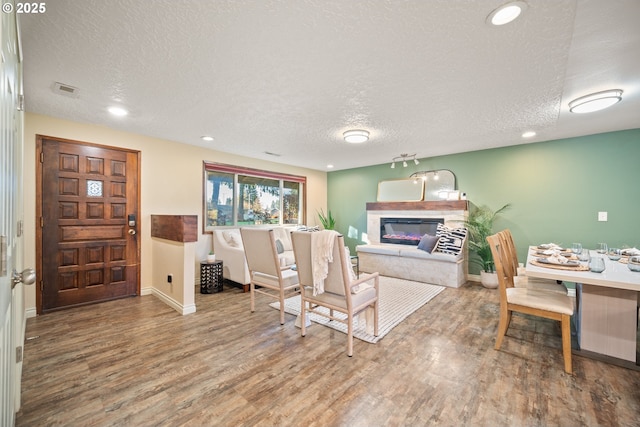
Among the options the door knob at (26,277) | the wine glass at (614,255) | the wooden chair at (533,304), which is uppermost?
the door knob at (26,277)

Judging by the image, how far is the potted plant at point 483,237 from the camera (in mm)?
4238

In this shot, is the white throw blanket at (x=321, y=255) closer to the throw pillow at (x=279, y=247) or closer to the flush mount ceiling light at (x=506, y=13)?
the flush mount ceiling light at (x=506, y=13)

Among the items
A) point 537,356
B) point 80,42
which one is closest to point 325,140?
point 80,42

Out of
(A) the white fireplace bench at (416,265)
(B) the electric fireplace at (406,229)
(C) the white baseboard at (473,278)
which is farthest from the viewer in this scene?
(B) the electric fireplace at (406,229)

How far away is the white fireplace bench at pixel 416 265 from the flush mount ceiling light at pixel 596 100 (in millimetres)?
2438

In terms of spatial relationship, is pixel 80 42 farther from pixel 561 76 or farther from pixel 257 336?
pixel 561 76

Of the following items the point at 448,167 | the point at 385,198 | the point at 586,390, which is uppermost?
the point at 448,167

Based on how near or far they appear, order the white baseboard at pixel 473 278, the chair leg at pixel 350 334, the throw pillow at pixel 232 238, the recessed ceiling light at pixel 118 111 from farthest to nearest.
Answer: the white baseboard at pixel 473 278 → the throw pillow at pixel 232 238 → the recessed ceiling light at pixel 118 111 → the chair leg at pixel 350 334

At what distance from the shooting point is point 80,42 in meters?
1.77

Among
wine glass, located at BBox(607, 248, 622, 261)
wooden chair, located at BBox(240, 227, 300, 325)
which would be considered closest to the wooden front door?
wooden chair, located at BBox(240, 227, 300, 325)

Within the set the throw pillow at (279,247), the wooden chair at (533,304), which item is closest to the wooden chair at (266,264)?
the throw pillow at (279,247)

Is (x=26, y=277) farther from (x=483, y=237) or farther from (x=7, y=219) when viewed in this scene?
(x=483, y=237)

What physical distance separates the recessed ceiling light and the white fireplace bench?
14.0 feet

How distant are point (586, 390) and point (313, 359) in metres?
1.92
